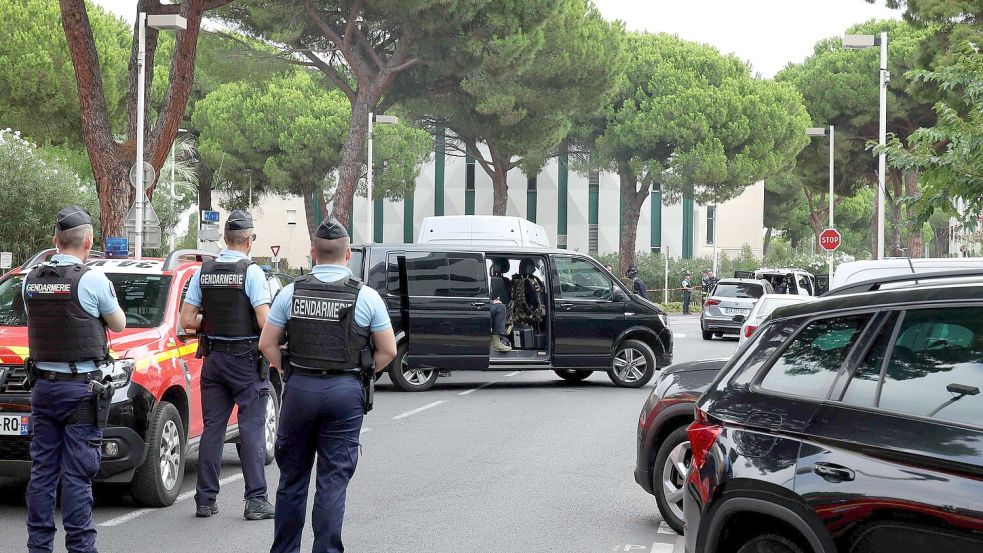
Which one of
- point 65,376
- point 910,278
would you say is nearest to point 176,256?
point 65,376

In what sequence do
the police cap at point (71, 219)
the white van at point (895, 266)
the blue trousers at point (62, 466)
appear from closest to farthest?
the blue trousers at point (62, 466) → the police cap at point (71, 219) → the white van at point (895, 266)

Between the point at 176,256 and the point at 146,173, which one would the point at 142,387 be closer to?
the point at 176,256

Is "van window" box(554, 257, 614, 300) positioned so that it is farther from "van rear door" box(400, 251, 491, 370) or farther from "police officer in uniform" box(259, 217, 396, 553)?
"police officer in uniform" box(259, 217, 396, 553)

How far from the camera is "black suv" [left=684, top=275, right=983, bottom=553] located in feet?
12.5

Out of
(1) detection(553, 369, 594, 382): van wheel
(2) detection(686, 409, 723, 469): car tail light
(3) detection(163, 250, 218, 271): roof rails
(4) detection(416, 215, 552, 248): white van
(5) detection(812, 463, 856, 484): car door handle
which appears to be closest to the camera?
(5) detection(812, 463, 856, 484): car door handle

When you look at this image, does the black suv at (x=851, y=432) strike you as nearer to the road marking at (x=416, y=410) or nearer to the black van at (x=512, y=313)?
the road marking at (x=416, y=410)

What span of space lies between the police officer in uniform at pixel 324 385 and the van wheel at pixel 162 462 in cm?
230

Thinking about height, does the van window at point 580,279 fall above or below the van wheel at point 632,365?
above

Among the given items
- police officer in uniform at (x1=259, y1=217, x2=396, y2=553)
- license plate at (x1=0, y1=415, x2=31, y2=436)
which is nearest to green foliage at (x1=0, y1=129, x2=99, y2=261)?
license plate at (x1=0, y1=415, x2=31, y2=436)

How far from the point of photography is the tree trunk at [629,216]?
53812 millimetres

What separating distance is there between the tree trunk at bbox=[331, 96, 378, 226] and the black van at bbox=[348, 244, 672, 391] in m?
15.2

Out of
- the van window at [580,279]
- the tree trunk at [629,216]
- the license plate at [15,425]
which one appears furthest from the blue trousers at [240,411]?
the tree trunk at [629,216]

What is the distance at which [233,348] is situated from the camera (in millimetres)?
7902

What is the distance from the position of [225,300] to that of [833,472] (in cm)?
476
